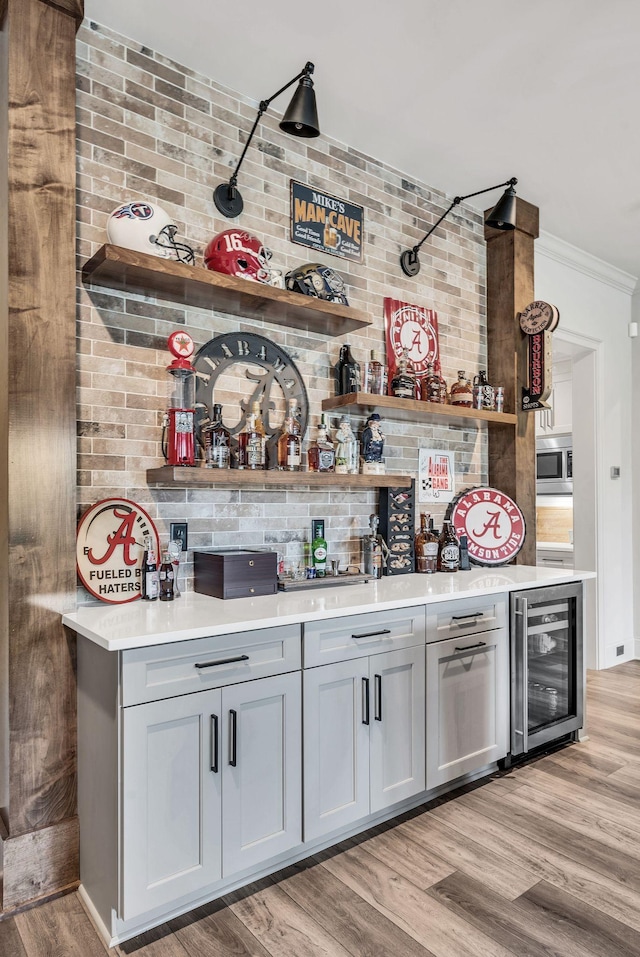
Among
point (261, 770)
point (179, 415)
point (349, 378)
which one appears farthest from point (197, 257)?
point (261, 770)

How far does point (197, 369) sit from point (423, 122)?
5.24 ft

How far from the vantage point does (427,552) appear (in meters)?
3.21

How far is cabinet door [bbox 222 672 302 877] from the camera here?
6.34ft

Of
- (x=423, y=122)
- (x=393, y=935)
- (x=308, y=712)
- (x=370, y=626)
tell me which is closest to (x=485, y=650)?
(x=370, y=626)

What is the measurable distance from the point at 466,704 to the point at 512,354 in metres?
2.03

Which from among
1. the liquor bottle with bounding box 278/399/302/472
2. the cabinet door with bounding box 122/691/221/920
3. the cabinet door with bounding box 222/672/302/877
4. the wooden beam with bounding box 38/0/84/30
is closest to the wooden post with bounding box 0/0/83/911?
the wooden beam with bounding box 38/0/84/30

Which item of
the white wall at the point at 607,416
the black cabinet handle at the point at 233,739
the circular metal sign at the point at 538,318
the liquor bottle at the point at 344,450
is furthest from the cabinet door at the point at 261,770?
the white wall at the point at 607,416

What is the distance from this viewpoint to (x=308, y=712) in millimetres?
2119

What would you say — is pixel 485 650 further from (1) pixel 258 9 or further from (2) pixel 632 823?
(1) pixel 258 9

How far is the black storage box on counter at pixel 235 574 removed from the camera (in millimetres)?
2348

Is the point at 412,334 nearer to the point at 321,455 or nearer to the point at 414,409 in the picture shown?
the point at 414,409

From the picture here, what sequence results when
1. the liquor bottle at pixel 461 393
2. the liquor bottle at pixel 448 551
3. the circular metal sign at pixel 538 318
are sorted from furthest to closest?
1. the circular metal sign at pixel 538 318
2. the liquor bottle at pixel 461 393
3. the liquor bottle at pixel 448 551

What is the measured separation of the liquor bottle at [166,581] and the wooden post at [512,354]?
2.16 m

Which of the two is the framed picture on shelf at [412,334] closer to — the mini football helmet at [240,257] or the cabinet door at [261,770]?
the mini football helmet at [240,257]
